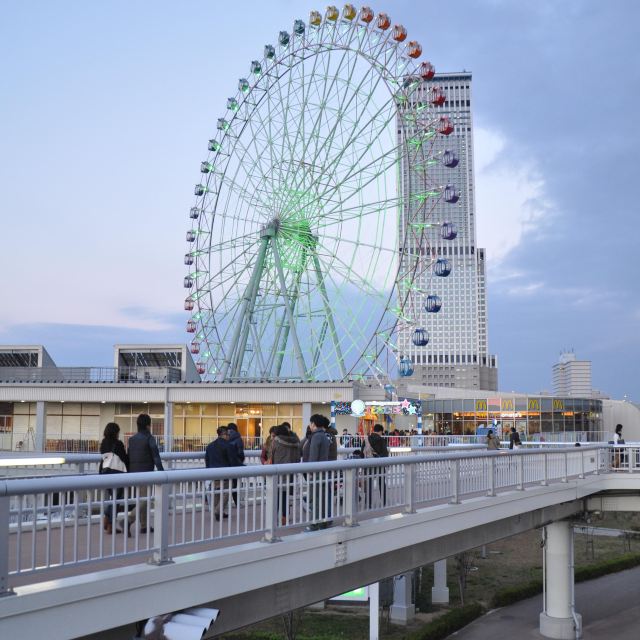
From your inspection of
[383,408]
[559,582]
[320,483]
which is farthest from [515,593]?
[320,483]

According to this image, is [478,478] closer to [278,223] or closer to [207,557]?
[207,557]

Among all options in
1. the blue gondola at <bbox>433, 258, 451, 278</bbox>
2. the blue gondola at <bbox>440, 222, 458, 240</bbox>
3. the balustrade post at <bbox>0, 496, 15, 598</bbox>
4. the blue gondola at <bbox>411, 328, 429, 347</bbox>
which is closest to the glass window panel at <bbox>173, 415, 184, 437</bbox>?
the blue gondola at <bbox>411, 328, 429, 347</bbox>

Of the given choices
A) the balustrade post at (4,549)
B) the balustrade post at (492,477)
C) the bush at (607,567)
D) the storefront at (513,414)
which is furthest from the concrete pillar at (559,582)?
the storefront at (513,414)

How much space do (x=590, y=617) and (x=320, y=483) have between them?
22.7 metres

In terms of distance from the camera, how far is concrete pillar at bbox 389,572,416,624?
28.5 metres

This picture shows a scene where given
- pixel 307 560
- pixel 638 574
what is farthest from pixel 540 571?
pixel 307 560

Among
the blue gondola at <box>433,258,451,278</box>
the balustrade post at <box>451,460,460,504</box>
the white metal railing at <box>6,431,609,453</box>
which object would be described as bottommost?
the white metal railing at <box>6,431,609,453</box>

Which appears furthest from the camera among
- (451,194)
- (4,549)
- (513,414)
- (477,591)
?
(513,414)

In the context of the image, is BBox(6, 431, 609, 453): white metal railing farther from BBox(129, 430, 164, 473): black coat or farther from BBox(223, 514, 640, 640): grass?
BBox(129, 430, 164, 473): black coat

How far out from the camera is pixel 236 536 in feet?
29.5

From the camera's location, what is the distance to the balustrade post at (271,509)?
9453mm

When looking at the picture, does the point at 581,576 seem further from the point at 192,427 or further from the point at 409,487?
the point at 409,487

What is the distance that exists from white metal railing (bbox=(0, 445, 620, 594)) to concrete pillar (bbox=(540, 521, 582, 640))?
20.9 feet

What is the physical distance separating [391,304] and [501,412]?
38242mm
